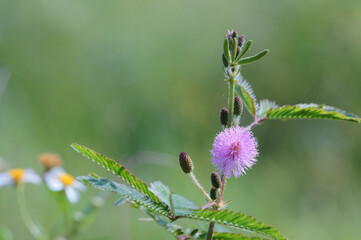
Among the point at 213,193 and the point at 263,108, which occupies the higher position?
the point at 263,108

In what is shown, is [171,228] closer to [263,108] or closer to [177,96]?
[263,108]

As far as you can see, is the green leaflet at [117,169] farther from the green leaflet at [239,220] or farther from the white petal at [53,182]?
the white petal at [53,182]

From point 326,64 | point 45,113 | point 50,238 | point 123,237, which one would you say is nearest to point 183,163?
point 50,238

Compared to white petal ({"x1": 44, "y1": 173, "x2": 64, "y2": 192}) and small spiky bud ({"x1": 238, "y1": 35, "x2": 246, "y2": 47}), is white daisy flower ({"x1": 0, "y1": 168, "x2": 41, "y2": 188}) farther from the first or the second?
small spiky bud ({"x1": 238, "y1": 35, "x2": 246, "y2": 47})

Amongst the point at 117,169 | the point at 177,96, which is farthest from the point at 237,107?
the point at 177,96

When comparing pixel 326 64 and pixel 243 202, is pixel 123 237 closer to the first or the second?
pixel 243 202

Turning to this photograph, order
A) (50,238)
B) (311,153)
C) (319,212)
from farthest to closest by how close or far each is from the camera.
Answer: (311,153) → (319,212) → (50,238)

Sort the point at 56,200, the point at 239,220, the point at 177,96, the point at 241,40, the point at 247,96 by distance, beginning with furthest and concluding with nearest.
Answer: the point at 177,96, the point at 56,200, the point at 247,96, the point at 241,40, the point at 239,220
